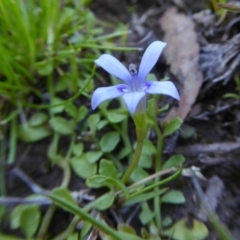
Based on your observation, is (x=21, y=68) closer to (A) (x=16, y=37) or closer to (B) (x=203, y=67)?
(A) (x=16, y=37)

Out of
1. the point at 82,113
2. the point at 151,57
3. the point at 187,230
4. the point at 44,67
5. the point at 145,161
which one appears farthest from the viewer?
the point at 44,67

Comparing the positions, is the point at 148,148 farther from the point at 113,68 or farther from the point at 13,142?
the point at 13,142

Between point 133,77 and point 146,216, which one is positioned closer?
point 133,77

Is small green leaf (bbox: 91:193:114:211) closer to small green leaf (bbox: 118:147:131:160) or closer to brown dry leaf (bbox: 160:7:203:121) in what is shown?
small green leaf (bbox: 118:147:131:160)

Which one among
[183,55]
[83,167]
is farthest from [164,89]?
[183,55]

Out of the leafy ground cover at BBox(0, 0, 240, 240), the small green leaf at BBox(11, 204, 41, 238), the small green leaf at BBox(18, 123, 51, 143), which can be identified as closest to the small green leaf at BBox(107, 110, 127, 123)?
the leafy ground cover at BBox(0, 0, 240, 240)

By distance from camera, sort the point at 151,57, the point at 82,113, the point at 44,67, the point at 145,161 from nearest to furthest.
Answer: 1. the point at 151,57
2. the point at 145,161
3. the point at 82,113
4. the point at 44,67

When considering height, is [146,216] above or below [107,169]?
below
